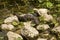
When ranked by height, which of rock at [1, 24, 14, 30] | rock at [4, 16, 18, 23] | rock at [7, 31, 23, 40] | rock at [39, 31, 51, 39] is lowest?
rock at [39, 31, 51, 39]

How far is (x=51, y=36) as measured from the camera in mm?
4250

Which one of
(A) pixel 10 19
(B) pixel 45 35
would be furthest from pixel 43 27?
(A) pixel 10 19

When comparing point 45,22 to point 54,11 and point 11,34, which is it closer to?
point 54,11

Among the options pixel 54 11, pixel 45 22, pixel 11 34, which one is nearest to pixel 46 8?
pixel 54 11

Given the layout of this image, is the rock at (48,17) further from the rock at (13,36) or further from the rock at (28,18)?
the rock at (13,36)

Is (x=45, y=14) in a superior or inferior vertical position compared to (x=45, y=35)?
→ superior

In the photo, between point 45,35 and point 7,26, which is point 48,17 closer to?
point 45,35

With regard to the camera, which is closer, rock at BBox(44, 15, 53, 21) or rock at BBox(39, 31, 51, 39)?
rock at BBox(39, 31, 51, 39)

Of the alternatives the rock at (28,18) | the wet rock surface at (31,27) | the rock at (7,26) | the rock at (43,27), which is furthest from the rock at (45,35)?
the rock at (7,26)

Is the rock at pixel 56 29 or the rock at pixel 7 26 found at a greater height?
the rock at pixel 7 26

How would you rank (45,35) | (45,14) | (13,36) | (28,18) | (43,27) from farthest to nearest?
1. (45,14)
2. (28,18)
3. (43,27)
4. (45,35)
5. (13,36)

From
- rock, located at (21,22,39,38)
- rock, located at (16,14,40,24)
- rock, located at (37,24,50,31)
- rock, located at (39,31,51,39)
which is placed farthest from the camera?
rock, located at (16,14,40,24)

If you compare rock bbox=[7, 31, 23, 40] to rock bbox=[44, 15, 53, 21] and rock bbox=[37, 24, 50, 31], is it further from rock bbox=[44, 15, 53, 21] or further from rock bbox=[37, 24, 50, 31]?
rock bbox=[44, 15, 53, 21]

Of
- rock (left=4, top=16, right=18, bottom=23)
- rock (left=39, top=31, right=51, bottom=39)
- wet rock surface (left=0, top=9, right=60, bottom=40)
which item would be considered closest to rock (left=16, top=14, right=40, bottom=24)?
wet rock surface (left=0, top=9, right=60, bottom=40)
